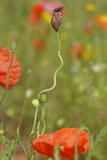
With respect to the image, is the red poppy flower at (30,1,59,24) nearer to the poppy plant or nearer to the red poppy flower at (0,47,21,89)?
the poppy plant

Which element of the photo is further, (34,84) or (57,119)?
(34,84)

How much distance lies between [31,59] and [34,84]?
0.47 metres

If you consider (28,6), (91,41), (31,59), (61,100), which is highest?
(28,6)

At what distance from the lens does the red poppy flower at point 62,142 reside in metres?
1.04

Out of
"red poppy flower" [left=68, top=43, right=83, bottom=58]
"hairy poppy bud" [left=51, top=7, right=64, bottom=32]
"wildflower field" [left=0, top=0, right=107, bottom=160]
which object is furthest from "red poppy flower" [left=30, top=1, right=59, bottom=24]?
"hairy poppy bud" [left=51, top=7, right=64, bottom=32]

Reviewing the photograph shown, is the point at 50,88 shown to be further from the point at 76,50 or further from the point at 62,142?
the point at 76,50

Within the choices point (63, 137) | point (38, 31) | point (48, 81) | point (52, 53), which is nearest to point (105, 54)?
point (52, 53)

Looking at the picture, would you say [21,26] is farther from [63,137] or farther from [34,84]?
[63,137]

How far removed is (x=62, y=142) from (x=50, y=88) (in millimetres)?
166

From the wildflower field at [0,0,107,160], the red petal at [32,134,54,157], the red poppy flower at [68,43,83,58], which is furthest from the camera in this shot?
the red poppy flower at [68,43,83,58]

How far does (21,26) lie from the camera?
4477 millimetres

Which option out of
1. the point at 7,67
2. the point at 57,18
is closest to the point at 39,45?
the point at 7,67

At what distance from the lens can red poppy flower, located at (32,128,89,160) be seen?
1.04m

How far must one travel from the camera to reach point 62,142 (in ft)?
3.48
